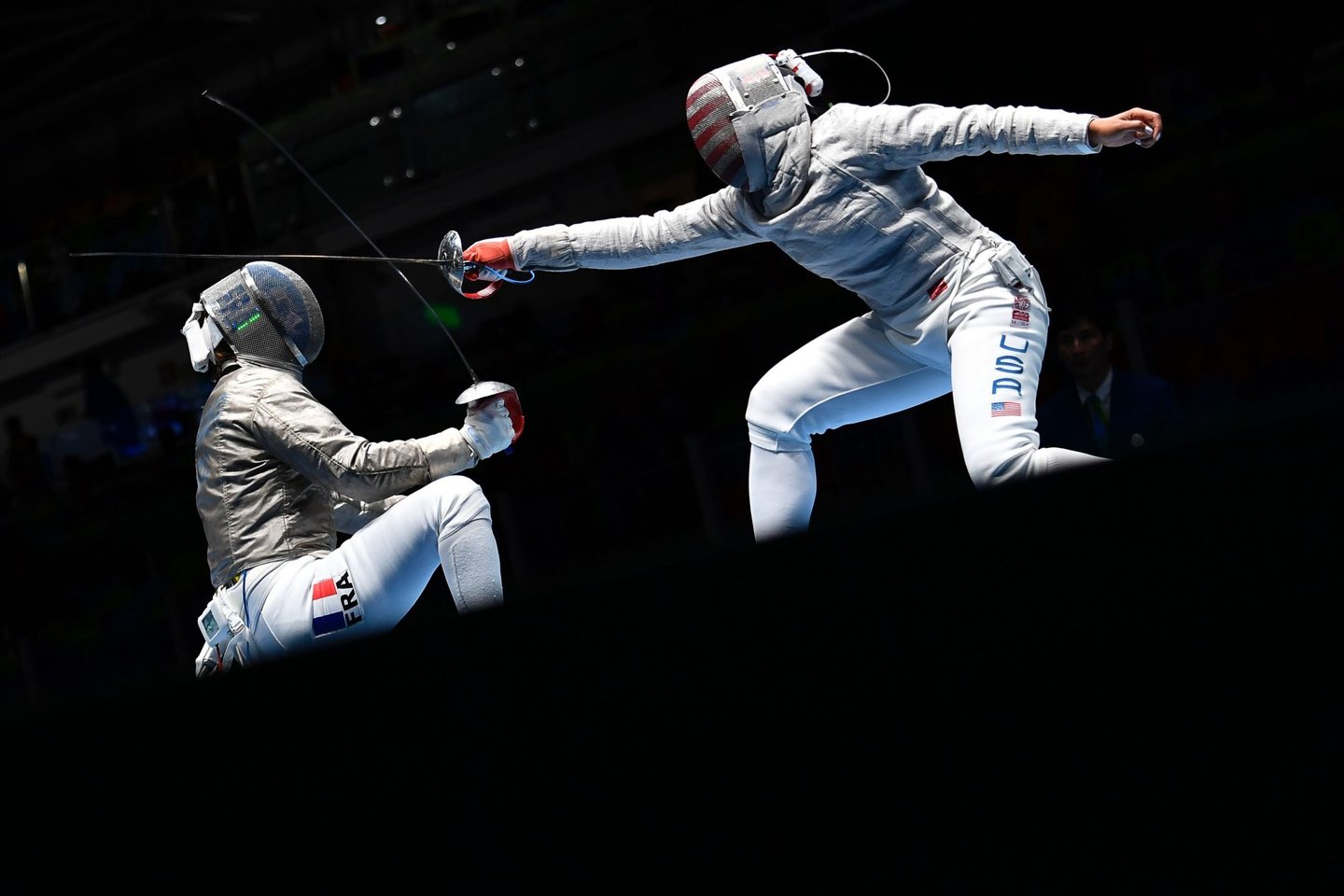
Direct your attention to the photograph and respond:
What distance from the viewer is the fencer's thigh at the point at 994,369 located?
2.21 meters

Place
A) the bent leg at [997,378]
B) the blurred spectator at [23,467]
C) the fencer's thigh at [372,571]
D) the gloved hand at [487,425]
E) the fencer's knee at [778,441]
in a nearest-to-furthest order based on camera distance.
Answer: the bent leg at [997,378], the fencer's thigh at [372,571], the gloved hand at [487,425], the fencer's knee at [778,441], the blurred spectator at [23,467]

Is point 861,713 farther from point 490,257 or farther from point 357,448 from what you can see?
point 490,257

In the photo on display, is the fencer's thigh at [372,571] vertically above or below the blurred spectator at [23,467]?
below

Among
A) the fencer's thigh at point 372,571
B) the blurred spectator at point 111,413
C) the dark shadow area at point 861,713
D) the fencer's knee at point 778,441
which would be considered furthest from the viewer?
the blurred spectator at point 111,413

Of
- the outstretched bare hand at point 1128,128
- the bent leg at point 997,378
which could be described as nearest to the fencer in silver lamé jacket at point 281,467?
the bent leg at point 997,378

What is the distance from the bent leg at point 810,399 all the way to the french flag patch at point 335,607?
0.75 metres

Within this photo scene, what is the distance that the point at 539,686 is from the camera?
38.0 inches

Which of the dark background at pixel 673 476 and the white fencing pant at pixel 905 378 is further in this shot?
the white fencing pant at pixel 905 378

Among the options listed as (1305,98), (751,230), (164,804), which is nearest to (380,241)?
(1305,98)

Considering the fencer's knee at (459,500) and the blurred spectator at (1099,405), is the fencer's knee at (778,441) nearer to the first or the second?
the fencer's knee at (459,500)

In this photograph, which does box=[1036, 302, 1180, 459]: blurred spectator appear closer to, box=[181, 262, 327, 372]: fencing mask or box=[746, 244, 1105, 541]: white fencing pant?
box=[746, 244, 1105, 541]: white fencing pant

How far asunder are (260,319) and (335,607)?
24.5 inches

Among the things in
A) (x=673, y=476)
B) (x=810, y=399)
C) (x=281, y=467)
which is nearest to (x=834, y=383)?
(x=810, y=399)

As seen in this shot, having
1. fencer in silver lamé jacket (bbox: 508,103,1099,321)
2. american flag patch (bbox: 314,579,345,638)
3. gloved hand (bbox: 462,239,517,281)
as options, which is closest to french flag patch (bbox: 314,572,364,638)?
american flag patch (bbox: 314,579,345,638)
